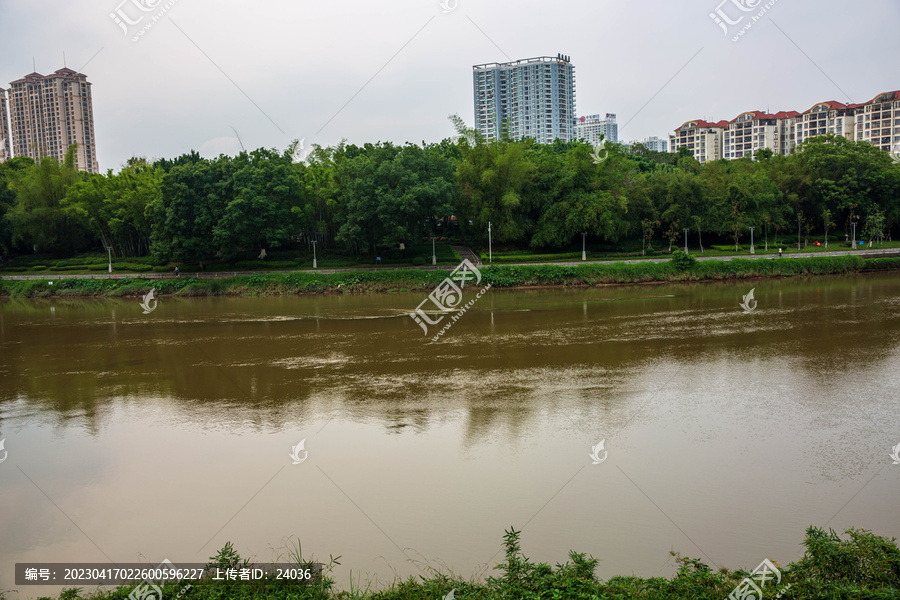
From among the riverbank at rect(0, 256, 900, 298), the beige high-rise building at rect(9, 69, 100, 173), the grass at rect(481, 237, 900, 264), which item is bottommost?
the riverbank at rect(0, 256, 900, 298)

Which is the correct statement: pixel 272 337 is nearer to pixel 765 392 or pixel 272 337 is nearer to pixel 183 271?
pixel 765 392

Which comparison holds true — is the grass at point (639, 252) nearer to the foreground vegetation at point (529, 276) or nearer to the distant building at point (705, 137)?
the foreground vegetation at point (529, 276)

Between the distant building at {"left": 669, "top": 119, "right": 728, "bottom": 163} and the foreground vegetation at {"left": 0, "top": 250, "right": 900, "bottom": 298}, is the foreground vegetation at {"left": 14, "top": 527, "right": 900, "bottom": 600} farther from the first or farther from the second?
the distant building at {"left": 669, "top": 119, "right": 728, "bottom": 163}

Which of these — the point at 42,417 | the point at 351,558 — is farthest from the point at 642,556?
the point at 42,417

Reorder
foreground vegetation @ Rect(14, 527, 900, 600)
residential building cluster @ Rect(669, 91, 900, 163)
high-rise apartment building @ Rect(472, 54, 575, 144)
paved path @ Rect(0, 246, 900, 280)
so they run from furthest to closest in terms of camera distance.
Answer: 1. high-rise apartment building @ Rect(472, 54, 575, 144)
2. residential building cluster @ Rect(669, 91, 900, 163)
3. paved path @ Rect(0, 246, 900, 280)
4. foreground vegetation @ Rect(14, 527, 900, 600)

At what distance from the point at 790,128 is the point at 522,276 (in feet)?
265

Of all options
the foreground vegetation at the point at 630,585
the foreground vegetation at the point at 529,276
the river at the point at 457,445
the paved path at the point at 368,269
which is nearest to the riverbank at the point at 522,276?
the foreground vegetation at the point at 529,276

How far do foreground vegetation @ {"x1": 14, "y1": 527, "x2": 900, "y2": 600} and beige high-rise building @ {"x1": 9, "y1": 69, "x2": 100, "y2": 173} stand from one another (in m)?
115

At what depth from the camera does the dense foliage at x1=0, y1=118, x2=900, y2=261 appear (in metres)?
36.3

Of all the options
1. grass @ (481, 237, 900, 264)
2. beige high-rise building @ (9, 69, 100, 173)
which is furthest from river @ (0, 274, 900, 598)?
beige high-rise building @ (9, 69, 100, 173)

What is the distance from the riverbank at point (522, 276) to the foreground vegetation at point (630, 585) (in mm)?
27131

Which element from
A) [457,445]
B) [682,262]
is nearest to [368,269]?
[682,262]

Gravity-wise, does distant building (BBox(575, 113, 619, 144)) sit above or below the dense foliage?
above

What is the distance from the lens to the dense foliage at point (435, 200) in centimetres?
3628
